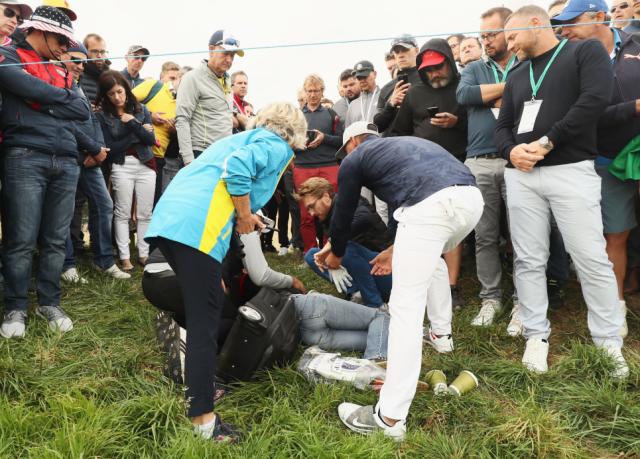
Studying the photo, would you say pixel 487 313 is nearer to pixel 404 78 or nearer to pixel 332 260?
pixel 332 260

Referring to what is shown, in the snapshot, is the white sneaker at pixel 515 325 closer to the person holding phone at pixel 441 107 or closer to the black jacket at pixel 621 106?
the person holding phone at pixel 441 107

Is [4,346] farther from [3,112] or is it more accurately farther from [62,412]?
[3,112]

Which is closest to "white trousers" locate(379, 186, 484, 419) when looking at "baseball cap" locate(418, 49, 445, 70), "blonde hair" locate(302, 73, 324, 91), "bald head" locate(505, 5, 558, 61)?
"bald head" locate(505, 5, 558, 61)

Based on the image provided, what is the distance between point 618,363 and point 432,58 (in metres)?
2.61

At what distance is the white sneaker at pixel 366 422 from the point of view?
2.26 meters

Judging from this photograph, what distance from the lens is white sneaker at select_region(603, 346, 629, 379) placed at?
2.68 meters

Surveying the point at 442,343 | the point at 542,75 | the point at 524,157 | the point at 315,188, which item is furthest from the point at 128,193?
the point at 542,75

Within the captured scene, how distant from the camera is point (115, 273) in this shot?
474 cm

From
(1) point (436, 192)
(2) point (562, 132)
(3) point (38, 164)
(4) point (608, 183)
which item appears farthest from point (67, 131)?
(4) point (608, 183)

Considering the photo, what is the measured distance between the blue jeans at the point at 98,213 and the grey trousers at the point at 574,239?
380 centimetres

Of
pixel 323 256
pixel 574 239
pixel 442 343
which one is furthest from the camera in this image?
pixel 323 256

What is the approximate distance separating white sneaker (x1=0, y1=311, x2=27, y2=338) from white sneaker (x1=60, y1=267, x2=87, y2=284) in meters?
1.06

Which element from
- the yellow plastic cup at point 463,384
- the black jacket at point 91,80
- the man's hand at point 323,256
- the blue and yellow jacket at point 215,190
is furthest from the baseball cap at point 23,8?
the yellow plastic cup at point 463,384

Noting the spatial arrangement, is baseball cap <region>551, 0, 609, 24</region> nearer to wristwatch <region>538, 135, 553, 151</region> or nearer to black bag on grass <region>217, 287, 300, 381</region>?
wristwatch <region>538, 135, 553, 151</region>
